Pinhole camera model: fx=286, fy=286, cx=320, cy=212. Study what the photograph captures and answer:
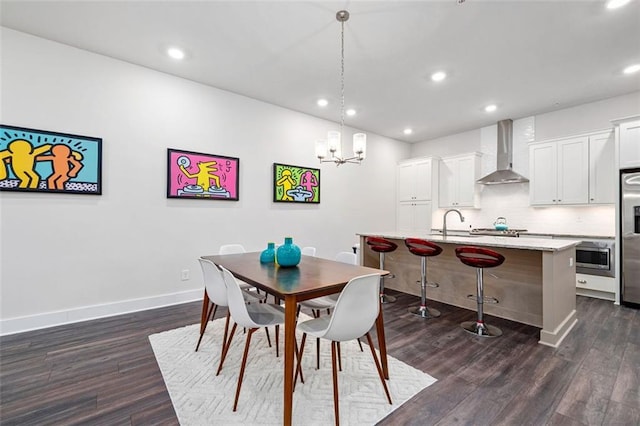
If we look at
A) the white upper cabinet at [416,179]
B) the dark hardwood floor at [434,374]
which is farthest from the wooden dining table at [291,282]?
the white upper cabinet at [416,179]

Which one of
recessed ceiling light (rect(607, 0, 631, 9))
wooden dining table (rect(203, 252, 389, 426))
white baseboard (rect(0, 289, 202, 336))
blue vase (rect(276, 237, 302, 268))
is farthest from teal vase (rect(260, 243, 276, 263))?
recessed ceiling light (rect(607, 0, 631, 9))

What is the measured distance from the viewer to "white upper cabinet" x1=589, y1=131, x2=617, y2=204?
405 centimetres

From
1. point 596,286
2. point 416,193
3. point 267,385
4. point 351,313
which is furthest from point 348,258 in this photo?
point 416,193

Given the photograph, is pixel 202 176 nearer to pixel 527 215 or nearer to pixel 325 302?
pixel 325 302

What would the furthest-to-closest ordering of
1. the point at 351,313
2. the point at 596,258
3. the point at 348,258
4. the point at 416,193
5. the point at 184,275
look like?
the point at 416,193, the point at 596,258, the point at 184,275, the point at 348,258, the point at 351,313

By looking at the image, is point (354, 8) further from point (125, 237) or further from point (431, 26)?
point (125, 237)

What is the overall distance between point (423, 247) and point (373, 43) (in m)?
2.28

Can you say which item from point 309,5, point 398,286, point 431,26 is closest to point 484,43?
point 431,26

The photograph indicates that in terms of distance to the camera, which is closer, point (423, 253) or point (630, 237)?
point (423, 253)

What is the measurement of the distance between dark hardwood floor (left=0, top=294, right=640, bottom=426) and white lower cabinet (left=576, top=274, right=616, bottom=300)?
853 mm

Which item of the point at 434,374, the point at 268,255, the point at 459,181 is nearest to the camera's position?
the point at 434,374

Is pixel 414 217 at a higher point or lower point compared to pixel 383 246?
higher

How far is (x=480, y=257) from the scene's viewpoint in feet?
9.51

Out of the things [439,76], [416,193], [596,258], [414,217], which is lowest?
[596,258]
